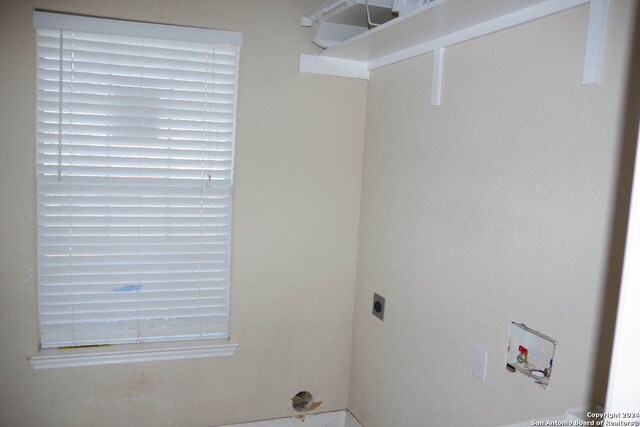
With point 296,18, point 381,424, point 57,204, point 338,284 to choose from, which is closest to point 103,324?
point 57,204

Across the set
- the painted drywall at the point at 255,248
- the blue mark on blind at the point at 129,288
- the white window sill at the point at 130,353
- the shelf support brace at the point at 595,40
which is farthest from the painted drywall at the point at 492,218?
the blue mark on blind at the point at 129,288

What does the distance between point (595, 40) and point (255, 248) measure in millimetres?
1832

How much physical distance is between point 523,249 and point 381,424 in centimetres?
136

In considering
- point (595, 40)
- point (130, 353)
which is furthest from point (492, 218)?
point (130, 353)

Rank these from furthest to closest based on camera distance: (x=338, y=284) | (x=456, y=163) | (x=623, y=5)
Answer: (x=338, y=284), (x=456, y=163), (x=623, y=5)

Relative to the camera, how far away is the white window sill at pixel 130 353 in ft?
7.84

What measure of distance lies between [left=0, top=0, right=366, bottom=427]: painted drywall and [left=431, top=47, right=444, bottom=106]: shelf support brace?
715 mm

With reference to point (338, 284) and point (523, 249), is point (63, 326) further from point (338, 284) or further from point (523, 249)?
point (523, 249)

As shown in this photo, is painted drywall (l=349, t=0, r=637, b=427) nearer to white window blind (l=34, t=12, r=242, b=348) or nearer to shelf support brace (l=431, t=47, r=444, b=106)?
shelf support brace (l=431, t=47, r=444, b=106)

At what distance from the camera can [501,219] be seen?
1.72 meters

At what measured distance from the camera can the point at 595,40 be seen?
136 centimetres

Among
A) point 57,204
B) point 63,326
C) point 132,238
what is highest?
point 57,204

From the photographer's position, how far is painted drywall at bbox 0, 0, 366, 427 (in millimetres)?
2287

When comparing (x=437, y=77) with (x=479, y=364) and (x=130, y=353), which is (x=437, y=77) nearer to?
(x=479, y=364)
